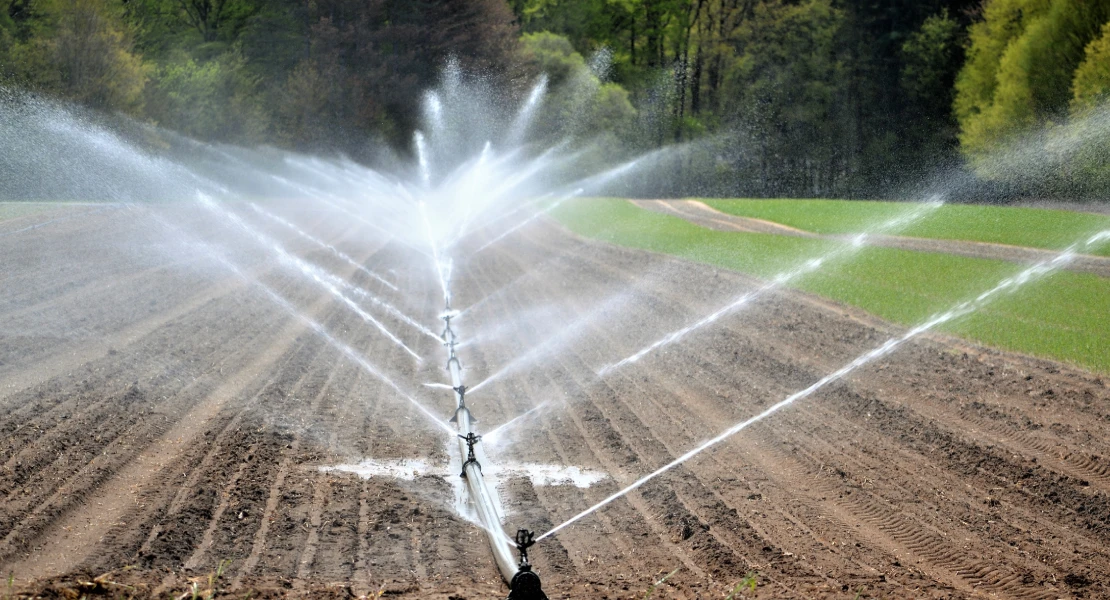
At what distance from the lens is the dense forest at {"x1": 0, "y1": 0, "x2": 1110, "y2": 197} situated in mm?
52094

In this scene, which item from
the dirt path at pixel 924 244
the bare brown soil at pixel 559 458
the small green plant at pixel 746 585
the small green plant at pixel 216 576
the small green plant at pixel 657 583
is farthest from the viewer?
the dirt path at pixel 924 244

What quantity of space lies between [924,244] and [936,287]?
670 centimetres

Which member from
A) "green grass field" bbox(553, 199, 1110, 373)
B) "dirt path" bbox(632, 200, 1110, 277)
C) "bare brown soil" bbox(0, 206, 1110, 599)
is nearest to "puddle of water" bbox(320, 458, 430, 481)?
"bare brown soil" bbox(0, 206, 1110, 599)

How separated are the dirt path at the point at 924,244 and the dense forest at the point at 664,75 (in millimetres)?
15553

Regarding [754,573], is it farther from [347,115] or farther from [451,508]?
[347,115]

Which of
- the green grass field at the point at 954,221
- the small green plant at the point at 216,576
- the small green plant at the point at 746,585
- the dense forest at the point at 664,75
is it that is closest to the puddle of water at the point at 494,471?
the small green plant at the point at 216,576

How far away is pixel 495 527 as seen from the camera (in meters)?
8.61

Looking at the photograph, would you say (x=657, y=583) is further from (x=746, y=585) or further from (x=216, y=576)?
(x=216, y=576)

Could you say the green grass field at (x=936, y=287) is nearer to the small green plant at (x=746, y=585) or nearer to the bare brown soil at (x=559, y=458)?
the bare brown soil at (x=559, y=458)

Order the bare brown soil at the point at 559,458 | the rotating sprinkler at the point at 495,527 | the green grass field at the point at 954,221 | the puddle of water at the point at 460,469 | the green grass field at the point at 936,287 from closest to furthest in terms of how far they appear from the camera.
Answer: the rotating sprinkler at the point at 495,527, the bare brown soil at the point at 559,458, the puddle of water at the point at 460,469, the green grass field at the point at 936,287, the green grass field at the point at 954,221

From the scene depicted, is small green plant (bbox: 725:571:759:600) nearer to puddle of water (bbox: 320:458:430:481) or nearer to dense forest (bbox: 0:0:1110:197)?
puddle of water (bbox: 320:458:430:481)

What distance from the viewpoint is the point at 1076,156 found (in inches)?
1544

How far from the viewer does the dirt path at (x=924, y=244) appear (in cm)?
2127

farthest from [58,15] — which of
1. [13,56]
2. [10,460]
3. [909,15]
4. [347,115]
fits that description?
[909,15]
